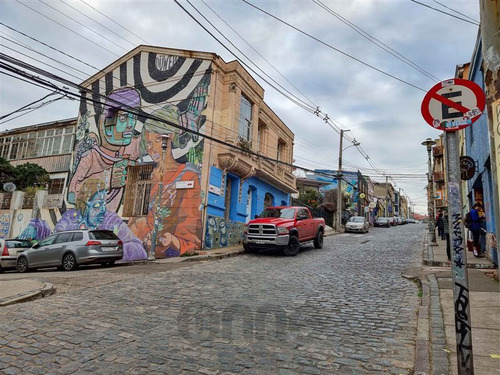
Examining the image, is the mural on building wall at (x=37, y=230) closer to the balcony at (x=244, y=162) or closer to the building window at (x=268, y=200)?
the balcony at (x=244, y=162)

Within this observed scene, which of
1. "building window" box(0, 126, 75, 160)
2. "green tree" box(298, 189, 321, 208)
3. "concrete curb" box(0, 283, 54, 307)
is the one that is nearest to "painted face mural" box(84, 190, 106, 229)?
"building window" box(0, 126, 75, 160)

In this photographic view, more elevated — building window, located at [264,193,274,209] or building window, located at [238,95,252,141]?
building window, located at [238,95,252,141]

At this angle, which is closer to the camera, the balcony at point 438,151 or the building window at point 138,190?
the building window at point 138,190

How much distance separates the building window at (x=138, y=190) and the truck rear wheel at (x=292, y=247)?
26.7 ft

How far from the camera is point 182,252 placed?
604 inches

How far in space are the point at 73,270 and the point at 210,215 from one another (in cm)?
613

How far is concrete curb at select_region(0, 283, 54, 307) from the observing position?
6.59 meters

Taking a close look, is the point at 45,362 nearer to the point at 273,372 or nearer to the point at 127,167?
the point at 273,372

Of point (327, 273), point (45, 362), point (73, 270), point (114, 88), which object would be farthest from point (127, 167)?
point (45, 362)

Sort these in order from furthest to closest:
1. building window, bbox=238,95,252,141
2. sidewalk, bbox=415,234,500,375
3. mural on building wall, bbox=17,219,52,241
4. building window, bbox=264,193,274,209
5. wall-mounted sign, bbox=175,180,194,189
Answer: building window, bbox=264,193,274,209
mural on building wall, bbox=17,219,52,241
building window, bbox=238,95,252,141
wall-mounted sign, bbox=175,180,194,189
sidewalk, bbox=415,234,500,375

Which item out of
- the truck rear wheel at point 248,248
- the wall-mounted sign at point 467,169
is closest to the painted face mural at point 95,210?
the truck rear wheel at point 248,248

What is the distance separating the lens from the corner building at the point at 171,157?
15.9 m

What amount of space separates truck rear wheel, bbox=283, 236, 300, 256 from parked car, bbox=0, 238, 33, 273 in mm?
12602

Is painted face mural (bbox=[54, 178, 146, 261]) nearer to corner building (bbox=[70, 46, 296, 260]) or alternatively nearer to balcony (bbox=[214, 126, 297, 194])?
corner building (bbox=[70, 46, 296, 260])
